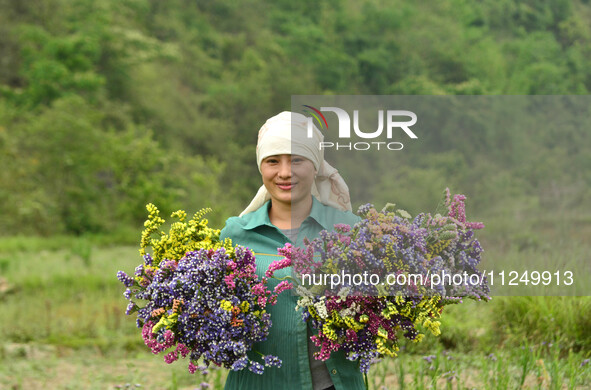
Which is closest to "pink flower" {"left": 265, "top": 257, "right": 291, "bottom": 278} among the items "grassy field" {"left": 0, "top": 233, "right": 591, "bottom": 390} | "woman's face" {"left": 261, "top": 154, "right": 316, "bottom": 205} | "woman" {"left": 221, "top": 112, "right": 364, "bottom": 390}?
"woman" {"left": 221, "top": 112, "right": 364, "bottom": 390}

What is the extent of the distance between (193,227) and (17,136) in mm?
16286

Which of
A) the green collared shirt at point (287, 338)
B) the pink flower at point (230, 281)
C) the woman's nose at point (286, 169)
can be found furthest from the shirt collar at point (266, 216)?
the pink flower at point (230, 281)

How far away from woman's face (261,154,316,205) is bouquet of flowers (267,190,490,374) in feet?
0.76

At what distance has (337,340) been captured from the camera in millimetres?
2008

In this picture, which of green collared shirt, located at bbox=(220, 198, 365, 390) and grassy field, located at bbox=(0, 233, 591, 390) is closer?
green collared shirt, located at bbox=(220, 198, 365, 390)

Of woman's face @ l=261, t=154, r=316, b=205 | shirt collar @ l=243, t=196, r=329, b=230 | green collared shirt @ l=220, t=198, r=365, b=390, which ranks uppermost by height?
woman's face @ l=261, t=154, r=316, b=205

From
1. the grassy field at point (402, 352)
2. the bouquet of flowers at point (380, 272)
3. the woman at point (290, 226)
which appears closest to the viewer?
the bouquet of flowers at point (380, 272)

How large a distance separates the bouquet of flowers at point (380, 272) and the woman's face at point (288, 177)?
0.23 metres

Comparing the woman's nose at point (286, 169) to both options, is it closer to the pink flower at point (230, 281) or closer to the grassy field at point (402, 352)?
the pink flower at point (230, 281)

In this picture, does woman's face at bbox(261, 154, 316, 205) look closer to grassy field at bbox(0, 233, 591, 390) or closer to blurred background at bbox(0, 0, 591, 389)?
blurred background at bbox(0, 0, 591, 389)

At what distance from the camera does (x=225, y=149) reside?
77.8 ft

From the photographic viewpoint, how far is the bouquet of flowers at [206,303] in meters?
2.00

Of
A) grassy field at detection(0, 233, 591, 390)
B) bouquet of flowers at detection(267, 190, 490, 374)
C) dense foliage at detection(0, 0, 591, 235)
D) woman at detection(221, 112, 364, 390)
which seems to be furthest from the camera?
dense foliage at detection(0, 0, 591, 235)

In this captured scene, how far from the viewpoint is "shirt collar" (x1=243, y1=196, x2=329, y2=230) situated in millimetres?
2115
